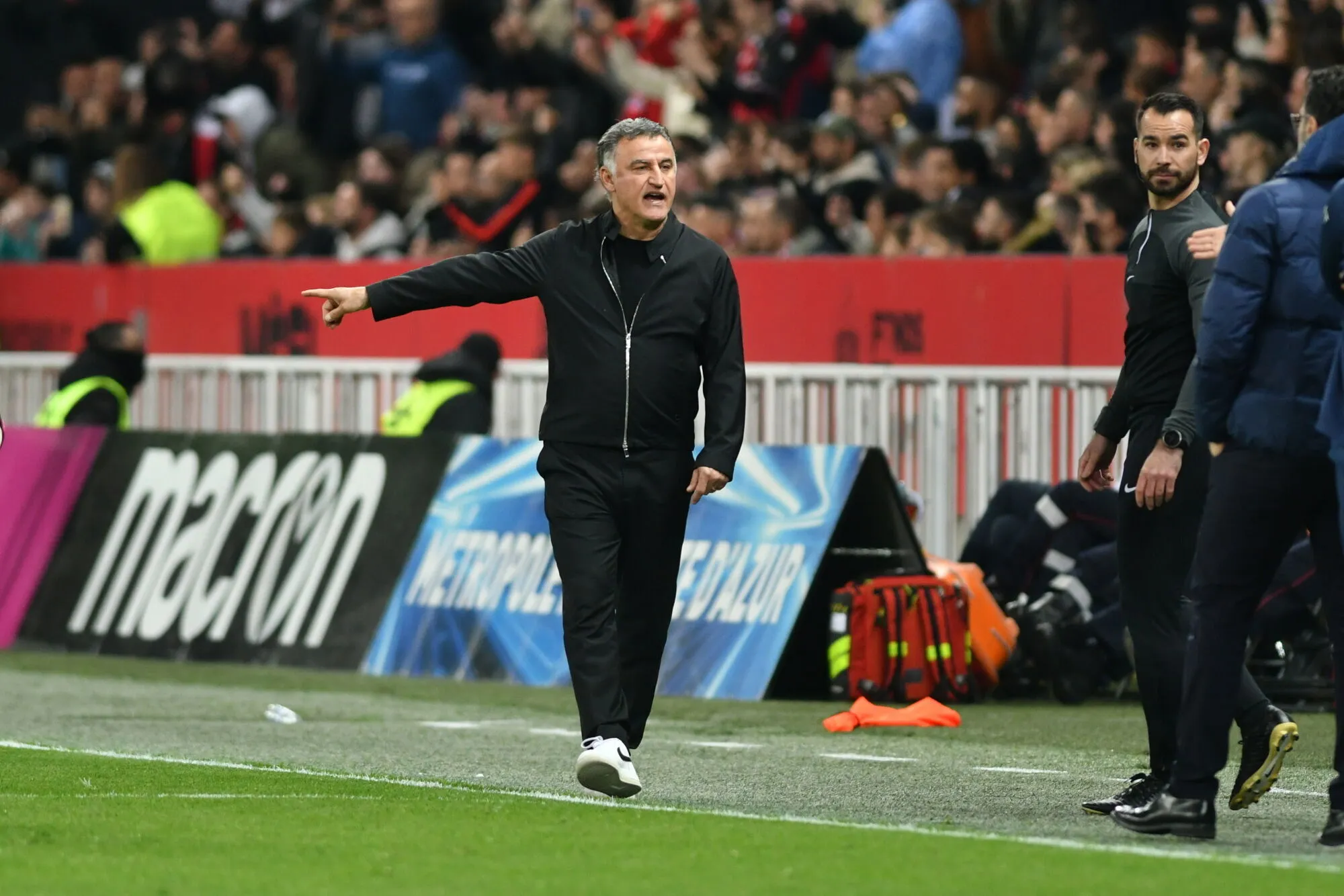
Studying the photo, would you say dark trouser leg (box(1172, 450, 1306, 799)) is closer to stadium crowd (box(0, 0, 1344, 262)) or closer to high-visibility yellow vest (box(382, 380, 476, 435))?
stadium crowd (box(0, 0, 1344, 262))

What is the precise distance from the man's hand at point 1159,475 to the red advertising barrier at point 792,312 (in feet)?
21.7

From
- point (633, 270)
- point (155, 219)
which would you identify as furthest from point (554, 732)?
point (155, 219)

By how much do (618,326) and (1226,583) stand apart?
2.21m

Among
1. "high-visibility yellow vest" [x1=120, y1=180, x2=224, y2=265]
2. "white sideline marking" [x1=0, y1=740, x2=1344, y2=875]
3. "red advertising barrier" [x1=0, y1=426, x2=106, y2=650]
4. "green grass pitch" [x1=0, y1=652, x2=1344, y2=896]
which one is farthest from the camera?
"high-visibility yellow vest" [x1=120, y1=180, x2=224, y2=265]

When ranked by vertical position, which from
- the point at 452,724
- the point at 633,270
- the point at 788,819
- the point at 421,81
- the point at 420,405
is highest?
the point at 421,81

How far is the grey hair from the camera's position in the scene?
30.6ft

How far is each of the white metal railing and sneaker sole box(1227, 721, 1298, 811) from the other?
6234 mm

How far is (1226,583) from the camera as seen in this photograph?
8.25m

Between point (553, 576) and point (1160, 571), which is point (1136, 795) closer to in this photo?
point (1160, 571)

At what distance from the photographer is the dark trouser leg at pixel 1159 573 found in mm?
9016

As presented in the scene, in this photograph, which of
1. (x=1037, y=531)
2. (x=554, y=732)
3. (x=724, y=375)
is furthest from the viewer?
(x=1037, y=531)

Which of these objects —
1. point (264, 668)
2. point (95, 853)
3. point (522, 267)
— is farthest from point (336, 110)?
point (95, 853)

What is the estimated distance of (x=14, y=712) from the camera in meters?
13.1

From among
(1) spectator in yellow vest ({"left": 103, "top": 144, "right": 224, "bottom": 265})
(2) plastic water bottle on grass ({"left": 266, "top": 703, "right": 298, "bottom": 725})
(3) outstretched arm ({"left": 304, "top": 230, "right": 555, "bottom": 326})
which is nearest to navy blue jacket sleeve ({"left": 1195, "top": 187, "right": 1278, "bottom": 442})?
(3) outstretched arm ({"left": 304, "top": 230, "right": 555, "bottom": 326})
